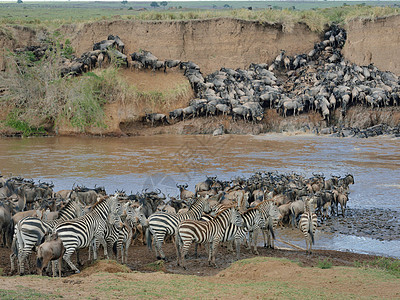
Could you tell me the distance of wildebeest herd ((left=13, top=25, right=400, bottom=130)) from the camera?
1226 inches

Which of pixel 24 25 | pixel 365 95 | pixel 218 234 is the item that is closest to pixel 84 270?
pixel 218 234

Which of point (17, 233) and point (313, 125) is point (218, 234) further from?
point (313, 125)

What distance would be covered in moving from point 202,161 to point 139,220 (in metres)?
12.4

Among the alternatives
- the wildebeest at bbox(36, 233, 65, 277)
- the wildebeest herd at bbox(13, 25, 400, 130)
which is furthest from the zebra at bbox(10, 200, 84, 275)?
the wildebeest herd at bbox(13, 25, 400, 130)

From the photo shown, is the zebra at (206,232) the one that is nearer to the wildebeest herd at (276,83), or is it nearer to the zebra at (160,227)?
the zebra at (160,227)

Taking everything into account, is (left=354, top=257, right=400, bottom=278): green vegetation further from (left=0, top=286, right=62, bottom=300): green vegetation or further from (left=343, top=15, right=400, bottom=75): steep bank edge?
(left=343, top=15, right=400, bottom=75): steep bank edge

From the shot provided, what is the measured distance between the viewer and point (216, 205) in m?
12.7

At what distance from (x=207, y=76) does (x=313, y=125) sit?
779 centimetres

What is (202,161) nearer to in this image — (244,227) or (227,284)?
(244,227)

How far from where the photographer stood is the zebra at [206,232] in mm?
10070

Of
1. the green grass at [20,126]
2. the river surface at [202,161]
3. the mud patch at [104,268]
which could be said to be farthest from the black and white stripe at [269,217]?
the green grass at [20,126]

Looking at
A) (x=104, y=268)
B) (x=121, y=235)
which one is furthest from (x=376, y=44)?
(x=104, y=268)

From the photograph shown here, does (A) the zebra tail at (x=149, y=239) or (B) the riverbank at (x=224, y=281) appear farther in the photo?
(A) the zebra tail at (x=149, y=239)

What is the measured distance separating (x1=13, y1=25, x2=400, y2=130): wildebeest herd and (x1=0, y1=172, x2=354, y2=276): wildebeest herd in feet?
52.9
